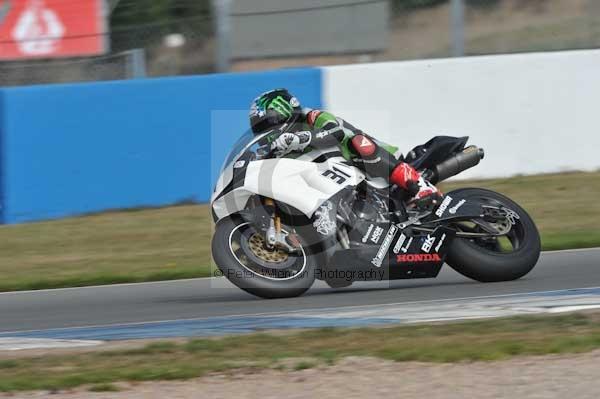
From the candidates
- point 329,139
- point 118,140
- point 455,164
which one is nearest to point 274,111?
point 329,139

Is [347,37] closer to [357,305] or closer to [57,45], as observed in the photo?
[57,45]

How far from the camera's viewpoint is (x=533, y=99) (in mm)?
13375

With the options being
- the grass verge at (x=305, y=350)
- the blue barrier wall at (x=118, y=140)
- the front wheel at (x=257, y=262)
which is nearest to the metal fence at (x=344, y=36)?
the blue barrier wall at (x=118, y=140)

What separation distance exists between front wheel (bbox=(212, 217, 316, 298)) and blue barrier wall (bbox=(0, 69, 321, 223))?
4.65 meters

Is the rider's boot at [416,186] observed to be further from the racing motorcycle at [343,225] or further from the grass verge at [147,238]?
the grass verge at [147,238]

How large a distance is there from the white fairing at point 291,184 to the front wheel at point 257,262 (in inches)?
5.9

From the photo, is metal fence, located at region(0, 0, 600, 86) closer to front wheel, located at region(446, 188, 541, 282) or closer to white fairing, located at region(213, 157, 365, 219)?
white fairing, located at region(213, 157, 365, 219)

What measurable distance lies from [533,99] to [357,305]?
6545mm

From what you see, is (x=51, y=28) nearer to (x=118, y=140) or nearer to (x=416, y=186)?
(x=118, y=140)

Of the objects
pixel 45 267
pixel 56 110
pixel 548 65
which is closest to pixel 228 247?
pixel 45 267

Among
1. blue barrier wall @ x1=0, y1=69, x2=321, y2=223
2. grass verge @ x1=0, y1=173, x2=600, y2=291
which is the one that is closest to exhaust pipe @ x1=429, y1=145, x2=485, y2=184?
grass verge @ x1=0, y1=173, x2=600, y2=291

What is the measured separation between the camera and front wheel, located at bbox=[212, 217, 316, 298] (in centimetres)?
743

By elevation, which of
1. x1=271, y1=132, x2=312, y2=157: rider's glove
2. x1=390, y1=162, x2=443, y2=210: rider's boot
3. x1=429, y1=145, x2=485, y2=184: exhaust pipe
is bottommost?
x1=390, y1=162, x2=443, y2=210: rider's boot

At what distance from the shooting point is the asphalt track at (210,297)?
762cm
